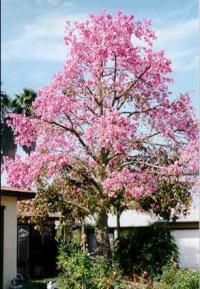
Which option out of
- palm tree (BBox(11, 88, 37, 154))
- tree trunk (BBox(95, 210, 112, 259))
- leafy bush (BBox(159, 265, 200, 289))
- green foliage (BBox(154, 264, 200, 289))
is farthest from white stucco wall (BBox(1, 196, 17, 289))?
palm tree (BBox(11, 88, 37, 154))

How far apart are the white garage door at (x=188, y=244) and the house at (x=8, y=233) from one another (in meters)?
17.7

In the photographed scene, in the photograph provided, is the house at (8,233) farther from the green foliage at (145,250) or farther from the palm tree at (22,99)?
the palm tree at (22,99)

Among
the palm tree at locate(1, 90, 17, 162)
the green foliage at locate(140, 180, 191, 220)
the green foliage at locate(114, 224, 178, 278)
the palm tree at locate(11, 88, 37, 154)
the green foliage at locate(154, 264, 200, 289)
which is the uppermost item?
the palm tree at locate(11, 88, 37, 154)

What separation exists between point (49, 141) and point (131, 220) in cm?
1739

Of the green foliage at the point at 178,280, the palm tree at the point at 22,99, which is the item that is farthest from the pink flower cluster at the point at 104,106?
the palm tree at the point at 22,99

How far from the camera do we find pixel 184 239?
3316cm

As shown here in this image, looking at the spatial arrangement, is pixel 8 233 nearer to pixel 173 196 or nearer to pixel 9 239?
pixel 9 239

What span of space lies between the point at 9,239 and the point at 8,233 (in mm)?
176

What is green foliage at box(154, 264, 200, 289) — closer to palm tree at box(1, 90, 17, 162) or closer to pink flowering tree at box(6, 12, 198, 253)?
pink flowering tree at box(6, 12, 198, 253)

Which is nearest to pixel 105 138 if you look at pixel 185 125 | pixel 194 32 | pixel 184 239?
pixel 185 125

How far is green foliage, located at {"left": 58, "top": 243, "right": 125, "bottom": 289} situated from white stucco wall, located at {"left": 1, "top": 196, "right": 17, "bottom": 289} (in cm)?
233

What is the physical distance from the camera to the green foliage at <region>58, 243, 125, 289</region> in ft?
45.6

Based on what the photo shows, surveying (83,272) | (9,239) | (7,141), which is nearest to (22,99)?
(7,141)

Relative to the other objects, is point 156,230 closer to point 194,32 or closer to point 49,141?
point 49,141
